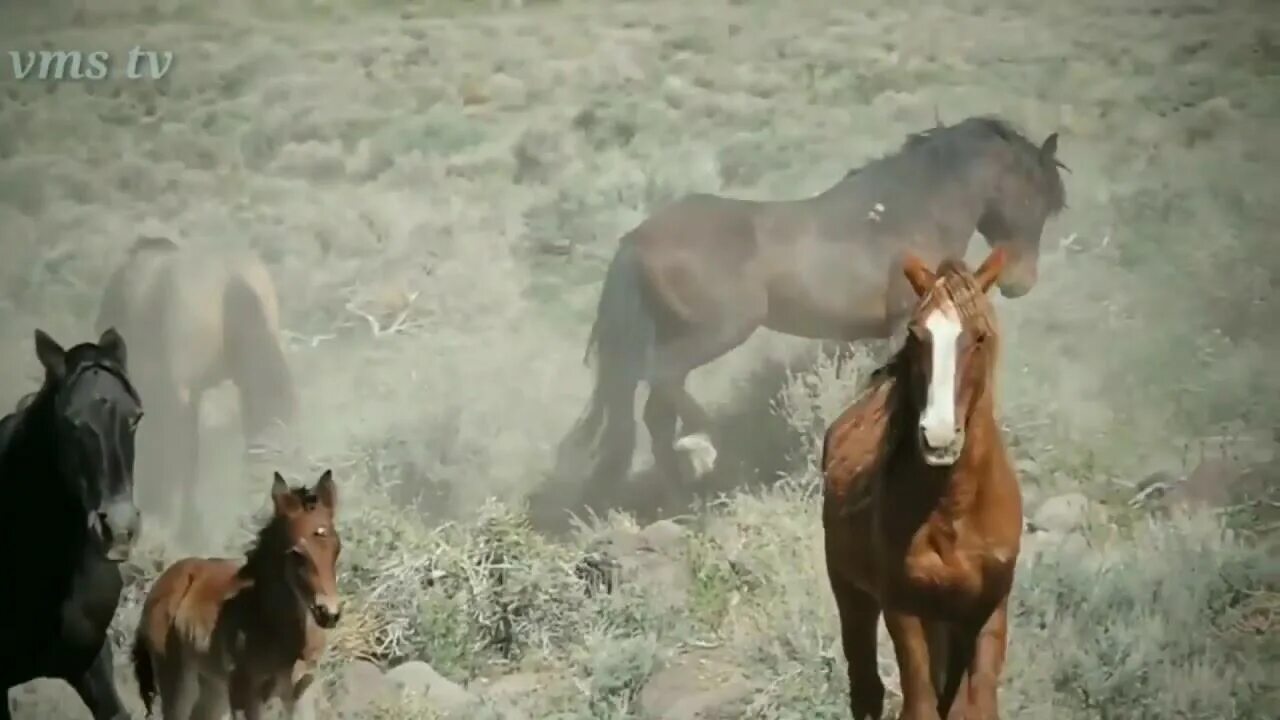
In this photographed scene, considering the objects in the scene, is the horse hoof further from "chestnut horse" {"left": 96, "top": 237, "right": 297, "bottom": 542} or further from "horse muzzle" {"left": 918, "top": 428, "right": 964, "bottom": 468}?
"chestnut horse" {"left": 96, "top": 237, "right": 297, "bottom": 542}

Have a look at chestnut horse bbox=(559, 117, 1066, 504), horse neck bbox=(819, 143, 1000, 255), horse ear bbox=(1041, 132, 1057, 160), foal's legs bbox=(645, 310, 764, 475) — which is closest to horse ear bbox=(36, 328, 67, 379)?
chestnut horse bbox=(559, 117, 1066, 504)

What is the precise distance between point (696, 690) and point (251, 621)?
0.71 metres

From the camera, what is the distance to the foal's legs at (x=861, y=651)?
6.46ft

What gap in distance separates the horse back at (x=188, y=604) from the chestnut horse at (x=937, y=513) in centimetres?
100

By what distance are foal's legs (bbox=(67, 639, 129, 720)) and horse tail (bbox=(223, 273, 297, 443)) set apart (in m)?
0.43

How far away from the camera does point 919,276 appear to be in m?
1.90

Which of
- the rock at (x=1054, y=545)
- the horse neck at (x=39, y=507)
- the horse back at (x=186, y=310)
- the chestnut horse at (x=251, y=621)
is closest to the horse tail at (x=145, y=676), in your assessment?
the chestnut horse at (x=251, y=621)

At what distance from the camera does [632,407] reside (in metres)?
2.13

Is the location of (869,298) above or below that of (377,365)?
above

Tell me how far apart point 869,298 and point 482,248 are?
0.66 m

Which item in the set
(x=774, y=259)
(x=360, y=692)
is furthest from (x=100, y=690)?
(x=774, y=259)

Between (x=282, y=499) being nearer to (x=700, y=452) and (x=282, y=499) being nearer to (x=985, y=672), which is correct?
(x=700, y=452)

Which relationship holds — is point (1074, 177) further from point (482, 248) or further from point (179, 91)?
point (179, 91)

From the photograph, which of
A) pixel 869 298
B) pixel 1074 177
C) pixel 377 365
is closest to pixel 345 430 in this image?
pixel 377 365
